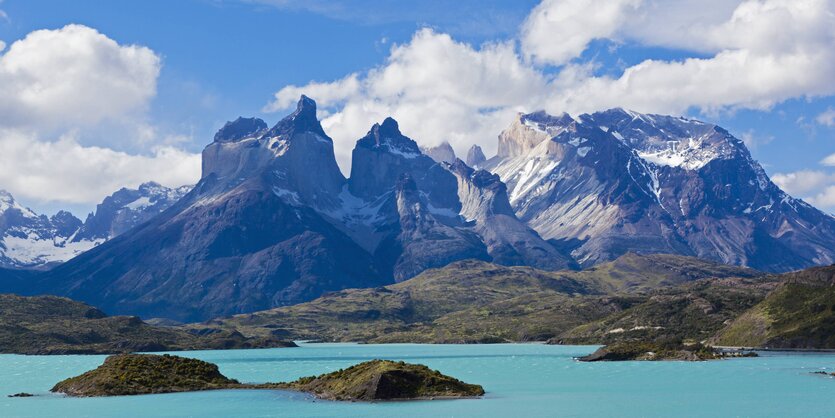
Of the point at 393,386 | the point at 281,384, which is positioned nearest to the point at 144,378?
the point at 281,384

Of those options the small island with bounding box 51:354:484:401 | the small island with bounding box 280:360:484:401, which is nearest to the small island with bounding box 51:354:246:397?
the small island with bounding box 51:354:484:401

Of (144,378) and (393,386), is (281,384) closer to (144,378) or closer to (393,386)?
(144,378)

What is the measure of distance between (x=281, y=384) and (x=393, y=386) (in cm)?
3555

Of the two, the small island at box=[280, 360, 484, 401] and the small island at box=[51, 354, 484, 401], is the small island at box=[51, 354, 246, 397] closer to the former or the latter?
the small island at box=[51, 354, 484, 401]

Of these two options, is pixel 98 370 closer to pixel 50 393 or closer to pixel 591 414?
pixel 50 393

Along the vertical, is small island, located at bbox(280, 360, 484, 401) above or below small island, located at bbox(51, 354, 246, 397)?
below

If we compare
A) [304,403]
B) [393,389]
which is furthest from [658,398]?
[304,403]

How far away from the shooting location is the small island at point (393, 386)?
6063 inches

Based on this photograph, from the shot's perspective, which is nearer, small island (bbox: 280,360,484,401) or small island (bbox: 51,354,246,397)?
small island (bbox: 280,360,484,401)

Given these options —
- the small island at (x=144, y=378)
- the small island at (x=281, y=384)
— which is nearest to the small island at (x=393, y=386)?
the small island at (x=281, y=384)

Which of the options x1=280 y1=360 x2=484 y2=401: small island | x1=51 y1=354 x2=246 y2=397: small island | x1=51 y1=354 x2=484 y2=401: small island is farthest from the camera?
x1=51 y1=354 x2=246 y2=397: small island

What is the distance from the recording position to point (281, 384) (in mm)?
182250

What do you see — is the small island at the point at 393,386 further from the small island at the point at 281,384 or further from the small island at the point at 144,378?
the small island at the point at 144,378

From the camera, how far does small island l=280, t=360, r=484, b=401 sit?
154000 mm
